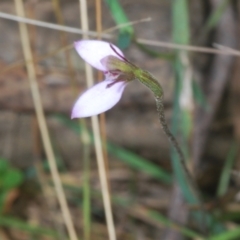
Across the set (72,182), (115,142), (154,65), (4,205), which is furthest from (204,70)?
(4,205)

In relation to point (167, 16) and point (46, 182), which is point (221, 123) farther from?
point (46, 182)

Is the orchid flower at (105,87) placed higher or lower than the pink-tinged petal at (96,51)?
lower

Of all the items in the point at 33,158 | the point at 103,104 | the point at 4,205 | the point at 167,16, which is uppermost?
the point at 167,16

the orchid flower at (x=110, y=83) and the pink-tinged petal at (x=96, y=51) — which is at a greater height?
the pink-tinged petal at (x=96, y=51)
